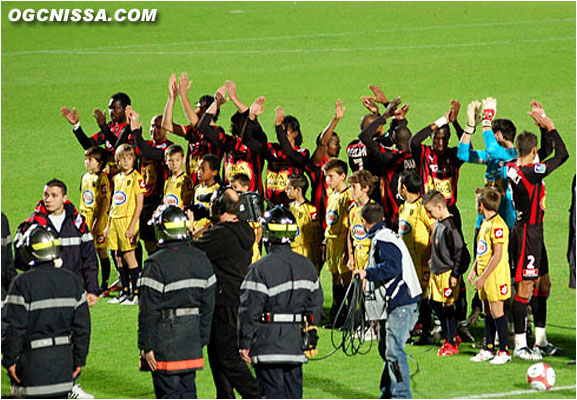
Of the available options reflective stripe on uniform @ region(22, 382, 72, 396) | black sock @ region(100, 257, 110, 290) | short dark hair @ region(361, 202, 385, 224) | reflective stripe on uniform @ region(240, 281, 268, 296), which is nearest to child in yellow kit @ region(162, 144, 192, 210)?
black sock @ region(100, 257, 110, 290)

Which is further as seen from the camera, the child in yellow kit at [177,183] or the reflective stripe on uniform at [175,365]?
the child in yellow kit at [177,183]

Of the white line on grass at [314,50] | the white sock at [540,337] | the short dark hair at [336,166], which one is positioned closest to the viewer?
the white sock at [540,337]

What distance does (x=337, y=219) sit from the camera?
11.5 m

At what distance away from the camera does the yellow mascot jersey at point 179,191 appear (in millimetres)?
12320

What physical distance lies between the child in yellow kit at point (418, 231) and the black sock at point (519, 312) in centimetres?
89

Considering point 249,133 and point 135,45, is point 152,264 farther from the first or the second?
point 135,45

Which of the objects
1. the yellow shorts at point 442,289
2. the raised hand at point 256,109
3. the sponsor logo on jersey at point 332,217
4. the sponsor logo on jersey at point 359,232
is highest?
the raised hand at point 256,109

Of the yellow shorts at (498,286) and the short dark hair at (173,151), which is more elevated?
the short dark hair at (173,151)

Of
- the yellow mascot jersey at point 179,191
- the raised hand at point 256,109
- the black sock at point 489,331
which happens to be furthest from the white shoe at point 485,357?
the yellow mascot jersey at point 179,191

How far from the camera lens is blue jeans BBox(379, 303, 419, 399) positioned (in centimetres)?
894

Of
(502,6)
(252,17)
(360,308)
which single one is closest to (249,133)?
(360,308)

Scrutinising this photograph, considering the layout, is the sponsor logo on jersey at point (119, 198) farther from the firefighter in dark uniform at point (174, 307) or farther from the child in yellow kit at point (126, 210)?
the firefighter in dark uniform at point (174, 307)

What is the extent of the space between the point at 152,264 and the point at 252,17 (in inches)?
1188

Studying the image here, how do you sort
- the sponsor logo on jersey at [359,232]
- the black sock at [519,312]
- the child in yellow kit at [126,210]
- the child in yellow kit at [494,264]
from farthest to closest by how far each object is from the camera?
the child in yellow kit at [126,210]
the sponsor logo on jersey at [359,232]
the black sock at [519,312]
the child in yellow kit at [494,264]
